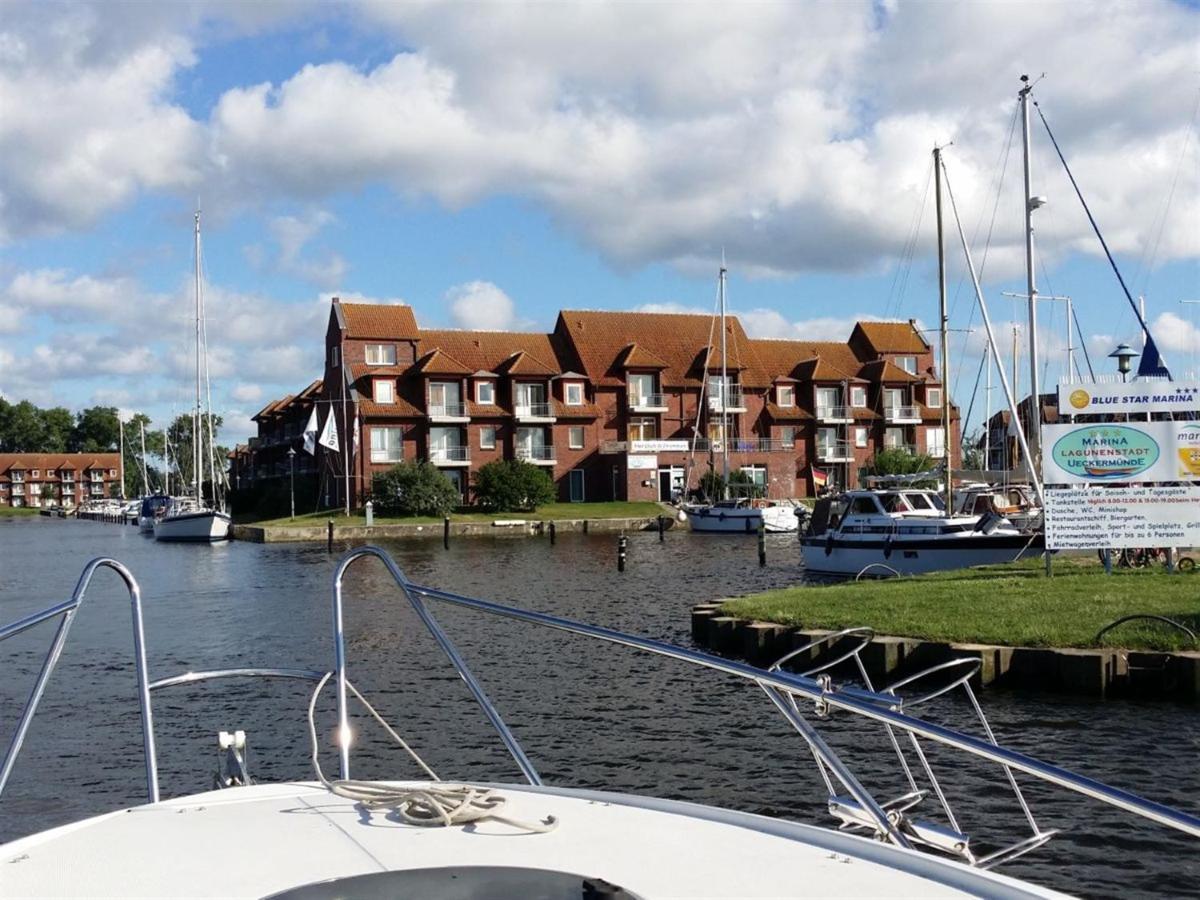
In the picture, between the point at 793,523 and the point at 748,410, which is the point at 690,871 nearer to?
the point at 793,523

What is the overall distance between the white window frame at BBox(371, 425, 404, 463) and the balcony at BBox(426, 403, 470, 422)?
79.8 inches

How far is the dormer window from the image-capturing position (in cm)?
6862

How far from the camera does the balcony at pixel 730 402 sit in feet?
241

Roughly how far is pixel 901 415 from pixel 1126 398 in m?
57.1

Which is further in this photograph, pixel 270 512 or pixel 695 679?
pixel 270 512

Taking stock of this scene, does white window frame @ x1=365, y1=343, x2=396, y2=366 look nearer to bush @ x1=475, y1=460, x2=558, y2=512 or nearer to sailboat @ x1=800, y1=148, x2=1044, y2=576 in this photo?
bush @ x1=475, y1=460, x2=558, y2=512

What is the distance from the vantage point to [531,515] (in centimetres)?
6322

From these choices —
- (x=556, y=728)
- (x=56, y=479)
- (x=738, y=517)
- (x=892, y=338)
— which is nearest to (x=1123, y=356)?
(x=556, y=728)

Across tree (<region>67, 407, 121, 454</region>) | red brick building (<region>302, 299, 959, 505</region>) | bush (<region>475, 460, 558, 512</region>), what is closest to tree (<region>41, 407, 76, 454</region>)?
tree (<region>67, 407, 121, 454</region>)

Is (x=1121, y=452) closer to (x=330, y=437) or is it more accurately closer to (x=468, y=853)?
(x=468, y=853)

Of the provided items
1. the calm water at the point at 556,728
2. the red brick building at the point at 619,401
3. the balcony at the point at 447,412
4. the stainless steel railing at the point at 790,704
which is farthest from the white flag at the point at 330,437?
the stainless steel railing at the point at 790,704

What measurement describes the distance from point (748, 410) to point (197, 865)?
72.1 metres

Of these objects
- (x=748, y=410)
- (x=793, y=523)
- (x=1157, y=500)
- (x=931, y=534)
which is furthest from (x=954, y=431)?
(x=1157, y=500)

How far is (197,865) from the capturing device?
4273 mm
